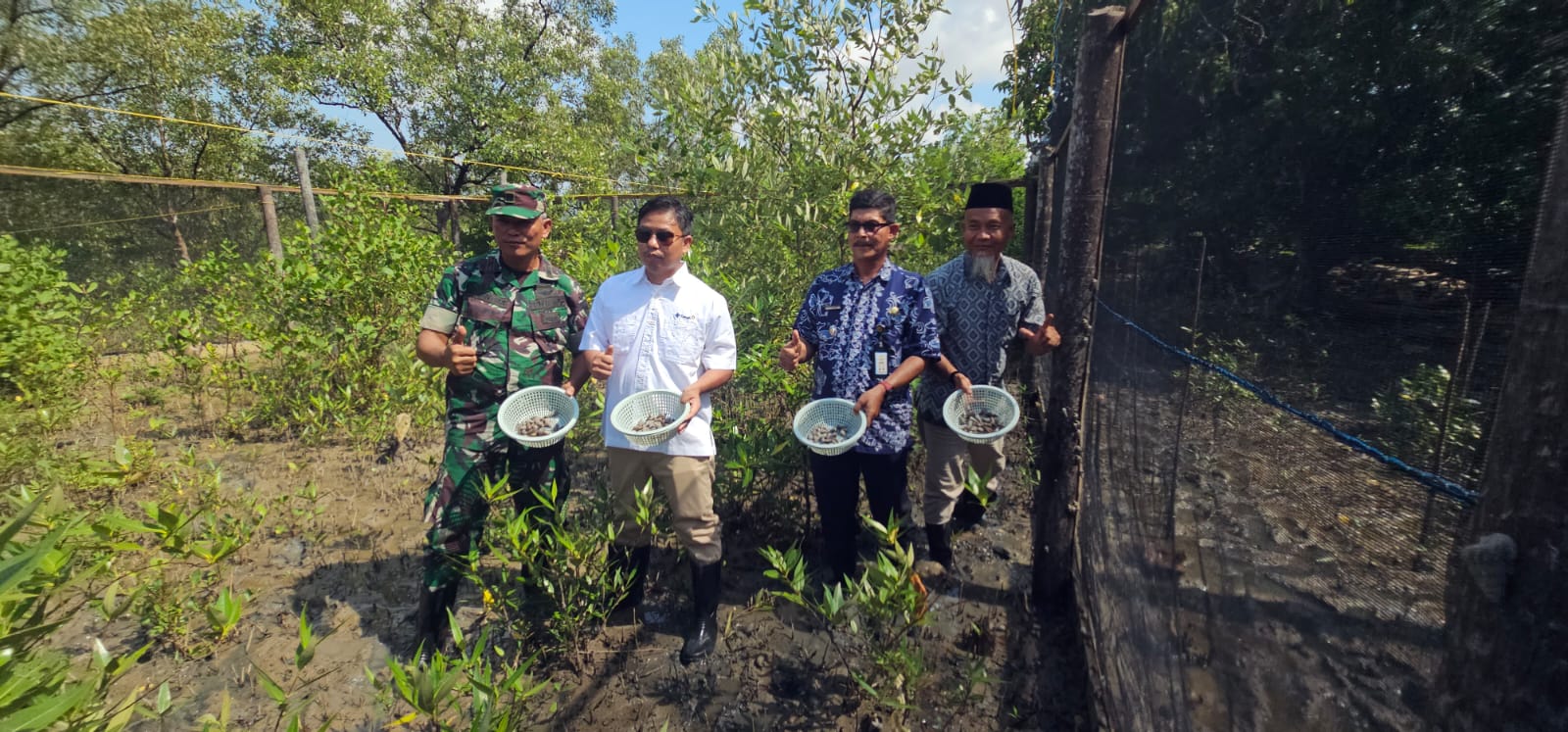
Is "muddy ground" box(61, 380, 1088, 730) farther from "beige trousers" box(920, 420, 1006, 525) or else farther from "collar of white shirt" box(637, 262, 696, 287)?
"collar of white shirt" box(637, 262, 696, 287)

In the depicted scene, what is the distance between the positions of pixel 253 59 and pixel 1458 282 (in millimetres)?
20807

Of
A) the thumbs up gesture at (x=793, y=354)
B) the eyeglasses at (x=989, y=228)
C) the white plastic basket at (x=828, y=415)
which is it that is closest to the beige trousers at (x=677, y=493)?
the white plastic basket at (x=828, y=415)

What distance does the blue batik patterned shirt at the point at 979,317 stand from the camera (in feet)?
10.2

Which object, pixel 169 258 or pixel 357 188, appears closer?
pixel 357 188

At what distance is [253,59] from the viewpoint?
15266mm

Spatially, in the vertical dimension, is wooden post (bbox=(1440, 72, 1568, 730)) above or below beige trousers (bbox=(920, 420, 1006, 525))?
above

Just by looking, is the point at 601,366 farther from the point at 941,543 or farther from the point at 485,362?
the point at 941,543

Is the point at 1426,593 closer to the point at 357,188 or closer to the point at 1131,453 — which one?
the point at 1131,453

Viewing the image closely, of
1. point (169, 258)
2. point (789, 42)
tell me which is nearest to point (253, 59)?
point (169, 258)

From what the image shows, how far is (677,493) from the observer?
256cm

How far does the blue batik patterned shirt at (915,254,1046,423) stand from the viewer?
10.2ft

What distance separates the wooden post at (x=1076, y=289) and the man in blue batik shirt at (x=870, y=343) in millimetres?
567

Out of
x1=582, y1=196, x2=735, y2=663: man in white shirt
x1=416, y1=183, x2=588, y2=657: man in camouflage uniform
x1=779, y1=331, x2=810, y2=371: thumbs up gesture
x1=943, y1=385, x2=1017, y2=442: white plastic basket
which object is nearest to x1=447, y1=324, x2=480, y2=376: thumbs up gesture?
x1=416, y1=183, x2=588, y2=657: man in camouflage uniform

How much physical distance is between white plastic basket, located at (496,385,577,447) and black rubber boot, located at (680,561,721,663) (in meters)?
0.79
